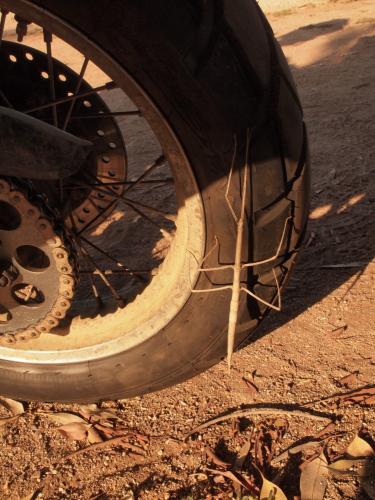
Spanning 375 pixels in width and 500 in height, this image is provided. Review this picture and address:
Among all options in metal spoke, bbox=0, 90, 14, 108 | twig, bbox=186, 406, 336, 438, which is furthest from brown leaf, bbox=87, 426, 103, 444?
metal spoke, bbox=0, 90, 14, 108

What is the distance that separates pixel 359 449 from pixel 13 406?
1.42 metres

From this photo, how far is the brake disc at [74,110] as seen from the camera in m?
2.46

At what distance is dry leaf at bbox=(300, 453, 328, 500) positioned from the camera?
6.13 feet

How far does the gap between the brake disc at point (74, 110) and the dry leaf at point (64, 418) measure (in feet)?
2.66

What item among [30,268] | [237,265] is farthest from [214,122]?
[30,268]

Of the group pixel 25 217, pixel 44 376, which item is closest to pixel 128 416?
pixel 44 376

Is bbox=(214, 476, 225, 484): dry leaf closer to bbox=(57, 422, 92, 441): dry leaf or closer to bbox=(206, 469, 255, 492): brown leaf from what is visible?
bbox=(206, 469, 255, 492): brown leaf

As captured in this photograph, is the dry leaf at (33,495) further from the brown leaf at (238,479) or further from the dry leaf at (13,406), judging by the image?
the brown leaf at (238,479)

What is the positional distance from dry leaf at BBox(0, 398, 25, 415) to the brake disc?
82 centimetres

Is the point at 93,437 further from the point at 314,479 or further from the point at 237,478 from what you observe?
the point at 314,479

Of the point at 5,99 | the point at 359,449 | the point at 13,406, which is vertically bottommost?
the point at 359,449

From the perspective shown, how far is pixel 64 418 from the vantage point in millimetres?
2424

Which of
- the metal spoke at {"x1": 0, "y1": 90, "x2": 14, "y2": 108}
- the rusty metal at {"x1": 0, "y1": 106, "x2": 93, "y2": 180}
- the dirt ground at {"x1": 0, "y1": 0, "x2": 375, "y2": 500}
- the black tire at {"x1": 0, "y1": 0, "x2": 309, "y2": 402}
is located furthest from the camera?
the metal spoke at {"x1": 0, "y1": 90, "x2": 14, "y2": 108}

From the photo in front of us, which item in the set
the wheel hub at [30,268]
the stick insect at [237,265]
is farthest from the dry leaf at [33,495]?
the stick insect at [237,265]
